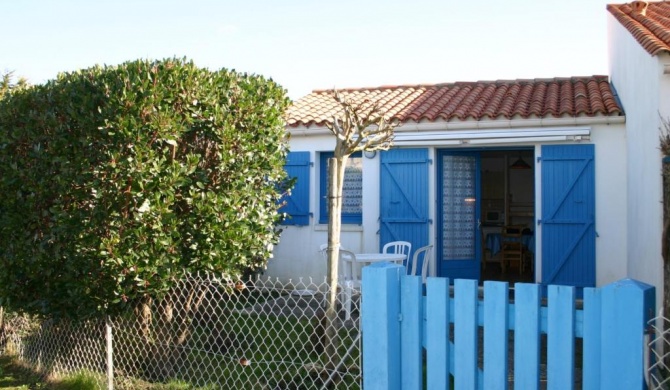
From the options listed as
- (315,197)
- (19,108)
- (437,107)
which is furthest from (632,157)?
(19,108)

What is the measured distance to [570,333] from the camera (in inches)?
120

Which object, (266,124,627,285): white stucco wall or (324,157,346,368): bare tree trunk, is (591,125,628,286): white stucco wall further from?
(324,157,346,368): bare tree trunk

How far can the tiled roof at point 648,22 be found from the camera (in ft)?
19.8

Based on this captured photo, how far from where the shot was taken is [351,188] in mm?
11242

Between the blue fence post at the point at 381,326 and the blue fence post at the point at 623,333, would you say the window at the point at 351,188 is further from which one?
the blue fence post at the point at 623,333

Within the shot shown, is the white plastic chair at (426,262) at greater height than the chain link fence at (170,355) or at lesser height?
greater

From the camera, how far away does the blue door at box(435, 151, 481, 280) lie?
428 inches

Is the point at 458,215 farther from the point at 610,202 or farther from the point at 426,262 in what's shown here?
the point at 610,202

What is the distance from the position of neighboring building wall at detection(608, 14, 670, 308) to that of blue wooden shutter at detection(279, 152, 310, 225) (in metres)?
4.82

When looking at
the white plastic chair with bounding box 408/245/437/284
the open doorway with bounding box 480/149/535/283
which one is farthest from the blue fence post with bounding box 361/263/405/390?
the open doorway with bounding box 480/149/535/283

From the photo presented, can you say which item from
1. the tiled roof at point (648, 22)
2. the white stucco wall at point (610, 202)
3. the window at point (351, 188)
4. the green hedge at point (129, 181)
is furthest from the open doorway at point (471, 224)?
the green hedge at point (129, 181)

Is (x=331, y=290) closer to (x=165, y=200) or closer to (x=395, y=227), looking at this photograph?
(x=165, y=200)

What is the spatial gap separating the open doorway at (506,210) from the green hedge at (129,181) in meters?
8.81

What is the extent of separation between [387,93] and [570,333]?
33.4ft
